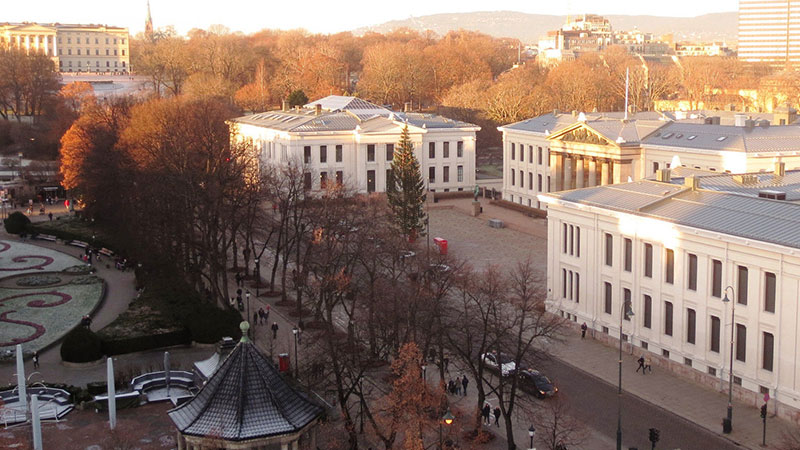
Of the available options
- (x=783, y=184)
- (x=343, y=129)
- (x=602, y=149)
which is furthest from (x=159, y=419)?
(x=343, y=129)

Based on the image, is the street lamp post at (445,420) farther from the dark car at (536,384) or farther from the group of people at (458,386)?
the dark car at (536,384)

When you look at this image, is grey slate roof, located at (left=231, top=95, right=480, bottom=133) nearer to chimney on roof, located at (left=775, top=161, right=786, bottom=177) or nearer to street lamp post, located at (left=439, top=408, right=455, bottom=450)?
chimney on roof, located at (left=775, top=161, right=786, bottom=177)

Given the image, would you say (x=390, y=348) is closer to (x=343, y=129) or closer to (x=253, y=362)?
(x=253, y=362)

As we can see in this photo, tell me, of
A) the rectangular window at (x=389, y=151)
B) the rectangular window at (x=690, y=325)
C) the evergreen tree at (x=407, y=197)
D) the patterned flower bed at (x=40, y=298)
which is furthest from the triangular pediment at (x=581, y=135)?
the patterned flower bed at (x=40, y=298)

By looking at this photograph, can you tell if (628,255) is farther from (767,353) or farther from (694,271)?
(767,353)

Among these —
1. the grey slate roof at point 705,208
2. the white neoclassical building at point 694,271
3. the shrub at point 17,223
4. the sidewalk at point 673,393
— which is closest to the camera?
the sidewalk at point 673,393

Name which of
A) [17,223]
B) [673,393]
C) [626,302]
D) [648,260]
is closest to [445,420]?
[673,393]
